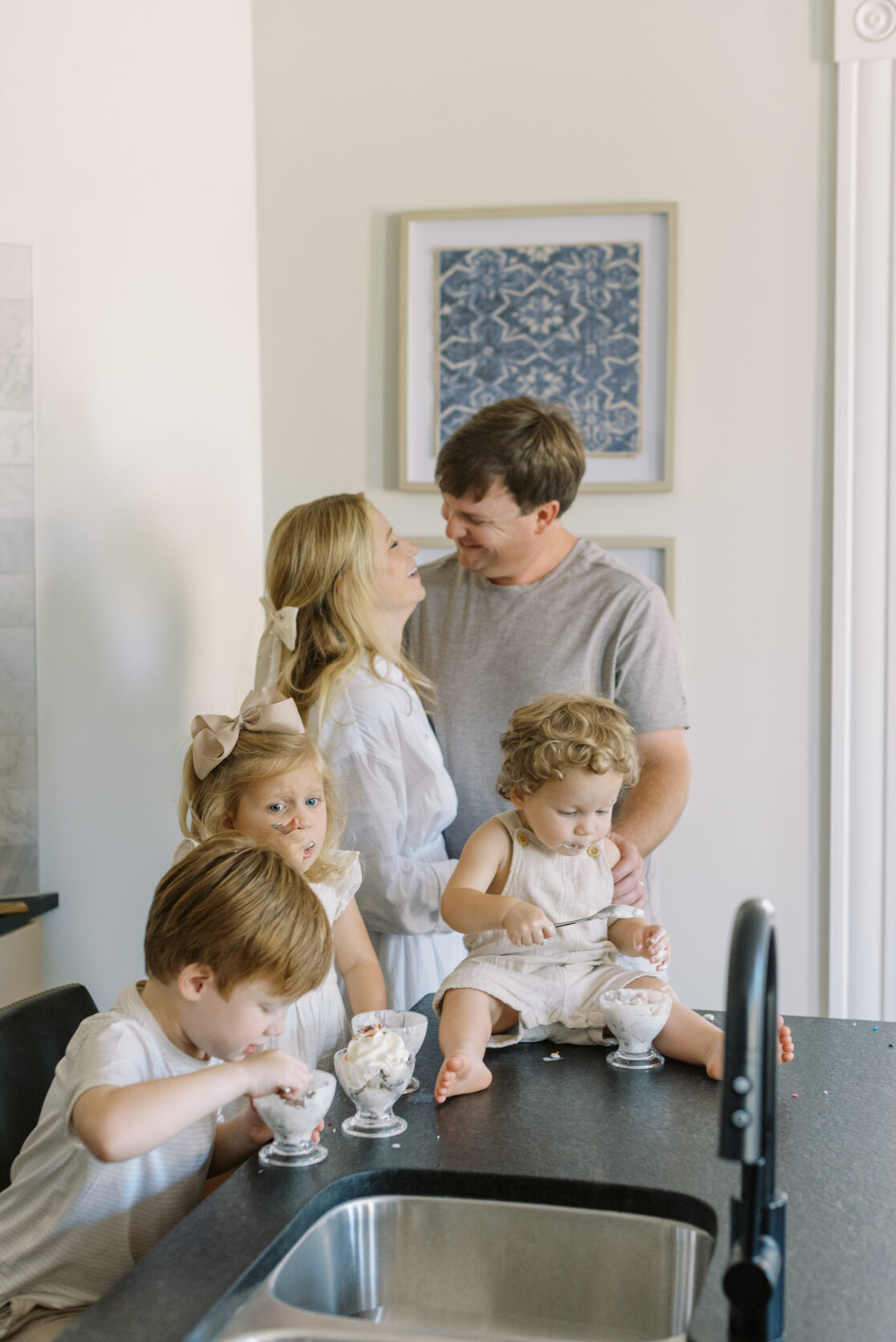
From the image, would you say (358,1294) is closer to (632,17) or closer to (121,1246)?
(121,1246)

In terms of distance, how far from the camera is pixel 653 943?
1.47 meters

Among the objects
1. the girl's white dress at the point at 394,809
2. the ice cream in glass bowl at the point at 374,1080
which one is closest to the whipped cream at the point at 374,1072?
the ice cream in glass bowl at the point at 374,1080

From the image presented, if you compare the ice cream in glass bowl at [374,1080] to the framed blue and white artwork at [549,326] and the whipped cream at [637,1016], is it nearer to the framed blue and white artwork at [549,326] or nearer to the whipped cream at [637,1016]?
the whipped cream at [637,1016]

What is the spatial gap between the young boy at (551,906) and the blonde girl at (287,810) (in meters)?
0.17

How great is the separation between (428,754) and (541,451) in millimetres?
572

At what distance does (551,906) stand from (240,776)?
1.39ft

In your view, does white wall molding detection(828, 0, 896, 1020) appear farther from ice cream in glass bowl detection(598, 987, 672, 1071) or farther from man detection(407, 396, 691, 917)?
ice cream in glass bowl detection(598, 987, 672, 1071)

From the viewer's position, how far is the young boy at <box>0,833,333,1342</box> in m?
1.12

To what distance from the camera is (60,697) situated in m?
2.17

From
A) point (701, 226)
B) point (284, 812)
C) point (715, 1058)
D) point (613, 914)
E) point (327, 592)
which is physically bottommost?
point (715, 1058)

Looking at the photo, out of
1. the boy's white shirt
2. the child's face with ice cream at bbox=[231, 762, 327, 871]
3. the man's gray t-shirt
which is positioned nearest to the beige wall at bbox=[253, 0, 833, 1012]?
the man's gray t-shirt

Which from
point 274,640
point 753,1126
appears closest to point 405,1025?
point 753,1126

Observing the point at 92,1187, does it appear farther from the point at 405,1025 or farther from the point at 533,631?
the point at 533,631

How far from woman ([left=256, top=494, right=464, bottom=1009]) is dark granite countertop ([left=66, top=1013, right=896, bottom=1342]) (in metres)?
0.47
